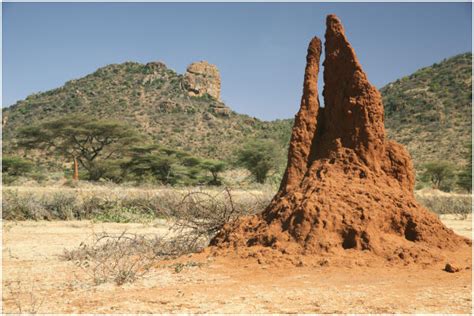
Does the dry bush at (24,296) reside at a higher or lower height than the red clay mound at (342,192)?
lower

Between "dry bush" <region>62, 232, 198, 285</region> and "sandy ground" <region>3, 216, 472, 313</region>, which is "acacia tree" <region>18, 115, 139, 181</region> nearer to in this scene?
"dry bush" <region>62, 232, 198, 285</region>

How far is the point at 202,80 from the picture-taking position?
226 ft

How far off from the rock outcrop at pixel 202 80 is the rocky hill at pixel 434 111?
24.2 metres

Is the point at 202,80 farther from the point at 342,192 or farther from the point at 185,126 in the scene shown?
the point at 342,192

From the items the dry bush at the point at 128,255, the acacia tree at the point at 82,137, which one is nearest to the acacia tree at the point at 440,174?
the acacia tree at the point at 82,137

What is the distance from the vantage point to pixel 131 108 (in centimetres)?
5772

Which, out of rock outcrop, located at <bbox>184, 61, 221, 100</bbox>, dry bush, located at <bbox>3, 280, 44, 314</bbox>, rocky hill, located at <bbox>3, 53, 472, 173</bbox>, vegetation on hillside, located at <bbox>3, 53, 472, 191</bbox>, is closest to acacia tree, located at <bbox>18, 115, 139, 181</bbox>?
vegetation on hillside, located at <bbox>3, 53, 472, 191</bbox>

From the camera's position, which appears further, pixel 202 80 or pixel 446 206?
pixel 202 80

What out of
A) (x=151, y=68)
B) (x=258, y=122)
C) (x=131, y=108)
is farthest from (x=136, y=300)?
(x=151, y=68)

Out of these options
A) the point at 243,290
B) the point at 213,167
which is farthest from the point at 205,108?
the point at 243,290

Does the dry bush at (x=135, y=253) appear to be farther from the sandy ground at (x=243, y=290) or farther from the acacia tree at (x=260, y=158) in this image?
the acacia tree at (x=260, y=158)

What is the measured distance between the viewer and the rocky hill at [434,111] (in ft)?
136

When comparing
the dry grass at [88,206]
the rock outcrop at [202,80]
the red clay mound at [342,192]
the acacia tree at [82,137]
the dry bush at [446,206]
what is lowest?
the dry bush at [446,206]

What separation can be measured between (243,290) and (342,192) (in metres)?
2.20
